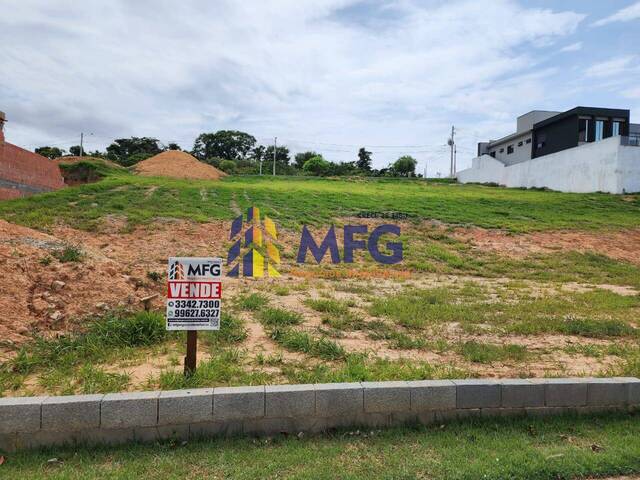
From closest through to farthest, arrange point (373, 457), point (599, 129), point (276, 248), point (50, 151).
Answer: point (373, 457)
point (276, 248)
point (599, 129)
point (50, 151)

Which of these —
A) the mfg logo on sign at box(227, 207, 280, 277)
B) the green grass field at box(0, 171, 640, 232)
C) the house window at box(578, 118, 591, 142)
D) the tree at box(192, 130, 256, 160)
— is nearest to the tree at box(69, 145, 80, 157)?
the tree at box(192, 130, 256, 160)

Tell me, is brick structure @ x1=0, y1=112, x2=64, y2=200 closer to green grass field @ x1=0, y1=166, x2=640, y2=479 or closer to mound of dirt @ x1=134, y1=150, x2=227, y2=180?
green grass field @ x1=0, y1=166, x2=640, y2=479

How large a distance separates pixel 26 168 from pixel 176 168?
14.2 m

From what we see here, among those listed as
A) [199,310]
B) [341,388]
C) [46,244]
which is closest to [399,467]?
[341,388]

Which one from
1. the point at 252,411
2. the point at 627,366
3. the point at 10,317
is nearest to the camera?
the point at 252,411

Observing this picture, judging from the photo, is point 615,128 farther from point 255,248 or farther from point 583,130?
point 255,248

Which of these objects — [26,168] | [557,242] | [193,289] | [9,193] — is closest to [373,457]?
[193,289]

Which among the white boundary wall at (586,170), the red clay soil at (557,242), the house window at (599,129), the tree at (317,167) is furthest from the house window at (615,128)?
the tree at (317,167)

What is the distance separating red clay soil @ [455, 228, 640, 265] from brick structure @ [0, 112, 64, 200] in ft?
53.1

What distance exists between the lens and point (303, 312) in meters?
5.71

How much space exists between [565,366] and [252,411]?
10.1 feet

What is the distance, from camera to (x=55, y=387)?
3.17 meters

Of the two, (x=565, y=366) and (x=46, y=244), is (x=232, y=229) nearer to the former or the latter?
(x=46, y=244)

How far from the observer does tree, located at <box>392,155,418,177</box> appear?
164 feet
